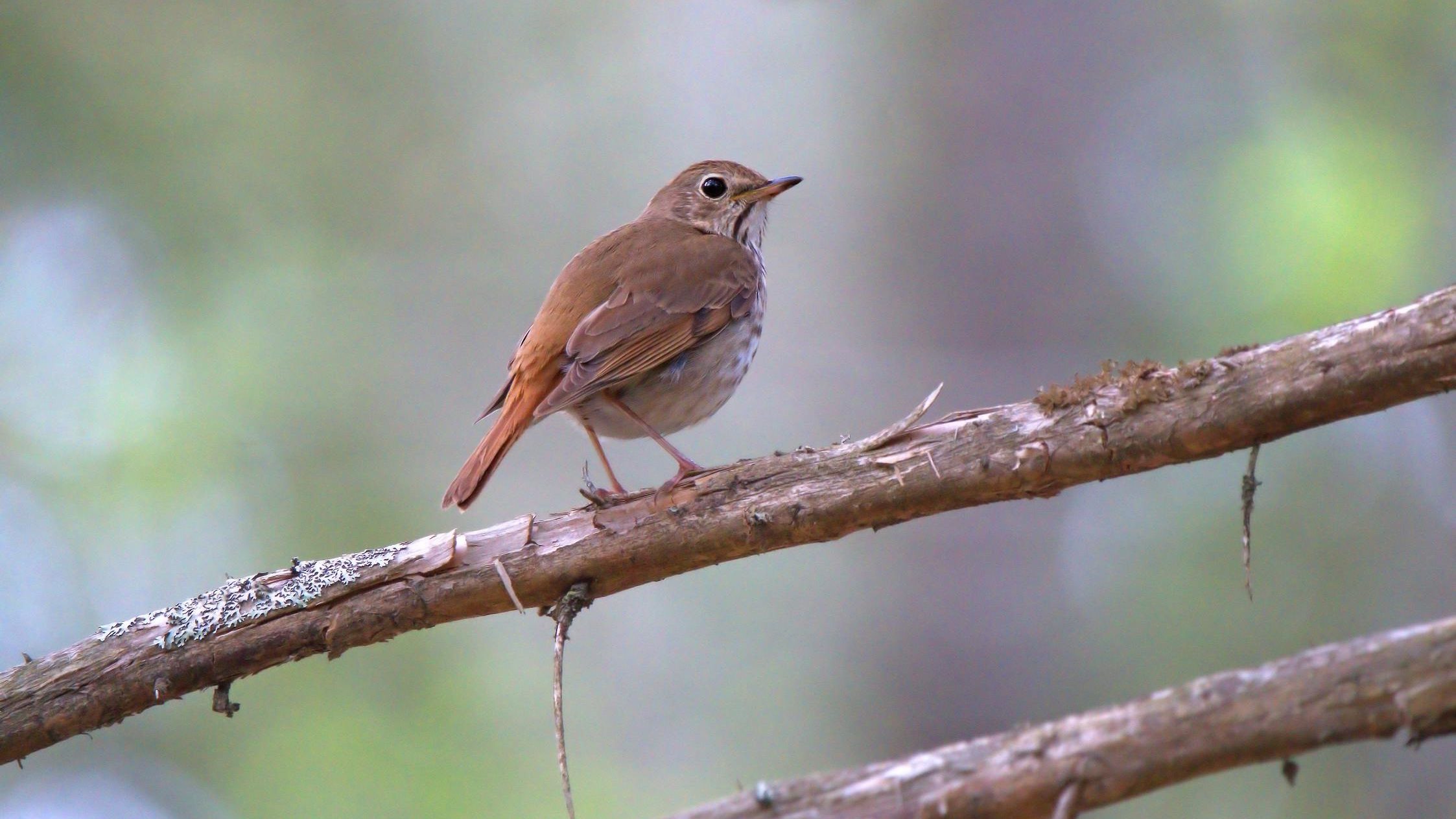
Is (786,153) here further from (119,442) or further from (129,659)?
(129,659)

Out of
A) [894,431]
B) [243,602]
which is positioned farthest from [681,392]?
[243,602]

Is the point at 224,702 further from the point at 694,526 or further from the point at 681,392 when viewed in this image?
the point at 681,392

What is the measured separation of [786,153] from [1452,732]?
383 inches

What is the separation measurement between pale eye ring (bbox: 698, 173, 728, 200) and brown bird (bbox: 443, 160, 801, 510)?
0.41m

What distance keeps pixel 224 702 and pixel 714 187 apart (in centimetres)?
362

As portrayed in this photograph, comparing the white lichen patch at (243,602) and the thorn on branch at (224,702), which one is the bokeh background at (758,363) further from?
the thorn on branch at (224,702)

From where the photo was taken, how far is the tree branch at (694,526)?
10.1ft

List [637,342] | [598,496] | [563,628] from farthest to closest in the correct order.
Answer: [637,342] → [598,496] → [563,628]

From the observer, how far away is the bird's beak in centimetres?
607

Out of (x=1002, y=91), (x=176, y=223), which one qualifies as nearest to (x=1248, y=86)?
(x=1002, y=91)

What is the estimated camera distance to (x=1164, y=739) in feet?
6.88

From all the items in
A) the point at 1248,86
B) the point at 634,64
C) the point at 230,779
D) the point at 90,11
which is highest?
the point at 634,64

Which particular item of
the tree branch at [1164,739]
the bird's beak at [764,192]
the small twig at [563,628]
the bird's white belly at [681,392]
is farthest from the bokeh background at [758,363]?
the tree branch at [1164,739]

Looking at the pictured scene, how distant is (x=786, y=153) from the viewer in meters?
11.3
